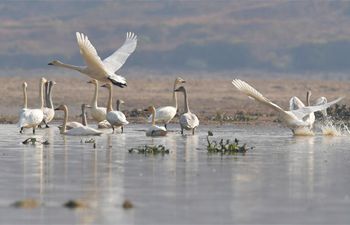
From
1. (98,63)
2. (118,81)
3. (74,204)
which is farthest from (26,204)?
(118,81)

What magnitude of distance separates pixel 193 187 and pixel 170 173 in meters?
1.44

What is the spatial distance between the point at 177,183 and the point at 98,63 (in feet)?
27.2

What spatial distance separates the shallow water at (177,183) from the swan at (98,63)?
5.39 feet

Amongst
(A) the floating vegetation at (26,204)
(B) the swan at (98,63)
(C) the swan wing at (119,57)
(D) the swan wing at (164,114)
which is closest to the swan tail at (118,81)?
(B) the swan at (98,63)

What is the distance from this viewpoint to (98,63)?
2047cm

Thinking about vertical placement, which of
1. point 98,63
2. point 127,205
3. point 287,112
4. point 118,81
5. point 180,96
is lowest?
point 127,205

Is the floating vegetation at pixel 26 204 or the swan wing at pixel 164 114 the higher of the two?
the swan wing at pixel 164 114

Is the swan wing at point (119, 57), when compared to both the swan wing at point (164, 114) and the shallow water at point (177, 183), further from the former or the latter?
the shallow water at point (177, 183)

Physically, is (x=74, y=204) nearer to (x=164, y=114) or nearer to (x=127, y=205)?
(x=127, y=205)

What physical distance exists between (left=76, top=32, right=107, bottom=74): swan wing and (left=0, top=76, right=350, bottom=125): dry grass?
590cm

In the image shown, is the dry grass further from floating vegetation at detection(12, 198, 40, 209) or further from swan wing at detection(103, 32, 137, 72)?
floating vegetation at detection(12, 198, 40, 209)

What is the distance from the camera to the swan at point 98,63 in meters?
19.5

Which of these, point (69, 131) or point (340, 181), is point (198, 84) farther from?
point (340, 181)

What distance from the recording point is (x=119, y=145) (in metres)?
18.2
